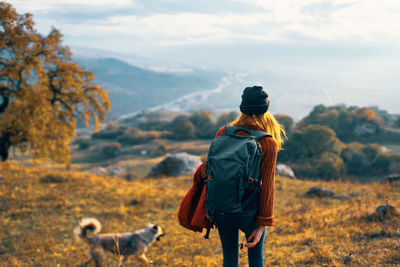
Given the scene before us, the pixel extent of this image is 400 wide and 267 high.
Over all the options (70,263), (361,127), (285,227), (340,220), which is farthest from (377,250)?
(361,127)

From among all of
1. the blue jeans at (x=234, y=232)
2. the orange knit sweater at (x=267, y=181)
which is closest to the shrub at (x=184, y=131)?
the blue jeans at (x=234, y=232)

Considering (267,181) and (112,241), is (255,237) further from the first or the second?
(112,241)

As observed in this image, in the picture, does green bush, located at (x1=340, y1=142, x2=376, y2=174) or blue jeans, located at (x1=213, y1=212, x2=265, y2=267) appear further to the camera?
green bush, located at (x1=340, y1=142, x2=376, y2=174)

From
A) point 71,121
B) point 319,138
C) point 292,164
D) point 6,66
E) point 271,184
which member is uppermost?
point 6,66

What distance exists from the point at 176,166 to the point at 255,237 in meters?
20.9

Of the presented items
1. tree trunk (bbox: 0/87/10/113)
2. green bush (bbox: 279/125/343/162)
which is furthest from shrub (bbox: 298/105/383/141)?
tree trunk (bbox: 0/87/10/113)

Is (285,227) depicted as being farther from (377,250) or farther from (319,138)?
(319,138)

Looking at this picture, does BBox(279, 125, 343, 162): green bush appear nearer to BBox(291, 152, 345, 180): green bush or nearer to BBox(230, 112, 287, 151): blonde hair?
BBox(291, 152, 345, 180): green bush

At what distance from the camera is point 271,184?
2.55 m

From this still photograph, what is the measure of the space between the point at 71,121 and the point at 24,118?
11.5 feet

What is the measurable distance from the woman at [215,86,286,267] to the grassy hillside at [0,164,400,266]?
2.56 metres

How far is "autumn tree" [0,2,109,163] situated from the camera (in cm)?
1371

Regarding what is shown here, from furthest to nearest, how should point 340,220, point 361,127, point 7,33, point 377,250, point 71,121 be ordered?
point 361,127, point 71,121, point 7,33, point 340,220, point 377,250

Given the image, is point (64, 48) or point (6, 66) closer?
point (6, 66)
